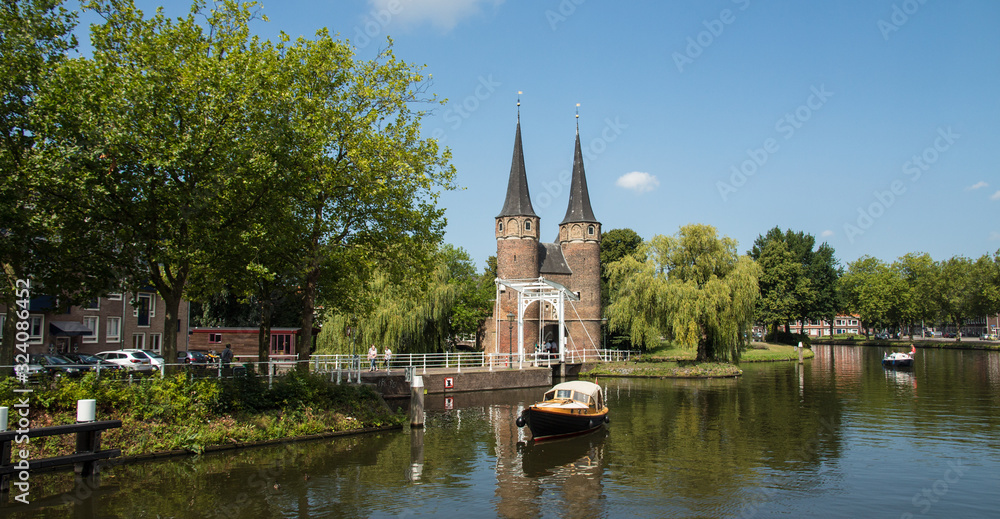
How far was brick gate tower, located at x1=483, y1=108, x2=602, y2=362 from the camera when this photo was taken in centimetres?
4956

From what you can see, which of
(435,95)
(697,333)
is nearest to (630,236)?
(697,333)

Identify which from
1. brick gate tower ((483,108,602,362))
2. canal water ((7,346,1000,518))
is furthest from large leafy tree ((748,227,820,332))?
canal water ((7,346,1000,518))

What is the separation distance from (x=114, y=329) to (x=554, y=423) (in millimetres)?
28462

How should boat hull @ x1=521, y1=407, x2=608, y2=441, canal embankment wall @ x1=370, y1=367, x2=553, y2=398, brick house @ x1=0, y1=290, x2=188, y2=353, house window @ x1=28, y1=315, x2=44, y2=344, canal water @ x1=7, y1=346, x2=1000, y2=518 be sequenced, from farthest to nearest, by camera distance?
brick house @ x1=0, y1=290, x2=188, y2=353 → house window @ x1=28, y1=315, x2=44, y2=344 → canal embankment wall @ x1=370, y1=367, x2=553, y2=398 → boat hull @ x1=521, y1=407, x2=608, y2=441 → canal water @ x1=7, y1=346, x2=1000, y2=518

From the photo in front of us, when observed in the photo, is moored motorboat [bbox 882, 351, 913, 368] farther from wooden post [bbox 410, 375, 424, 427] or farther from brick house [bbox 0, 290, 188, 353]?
brick house [bbox 0, 290, 188, 353]

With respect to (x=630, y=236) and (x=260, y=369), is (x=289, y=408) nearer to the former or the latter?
(x=260, y=369)

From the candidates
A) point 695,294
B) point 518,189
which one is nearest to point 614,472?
point 695,294

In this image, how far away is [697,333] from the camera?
4062 cm

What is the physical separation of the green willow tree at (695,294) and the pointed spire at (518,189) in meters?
9.74

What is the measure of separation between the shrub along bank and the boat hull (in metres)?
5.35

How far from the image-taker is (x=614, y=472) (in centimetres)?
1609

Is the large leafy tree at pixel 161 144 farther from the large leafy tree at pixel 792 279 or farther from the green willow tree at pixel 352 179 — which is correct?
the large leafy tree at pixel 792 279

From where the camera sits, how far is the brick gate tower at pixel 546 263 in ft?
163

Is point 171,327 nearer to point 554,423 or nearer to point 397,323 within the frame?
point 554,423
